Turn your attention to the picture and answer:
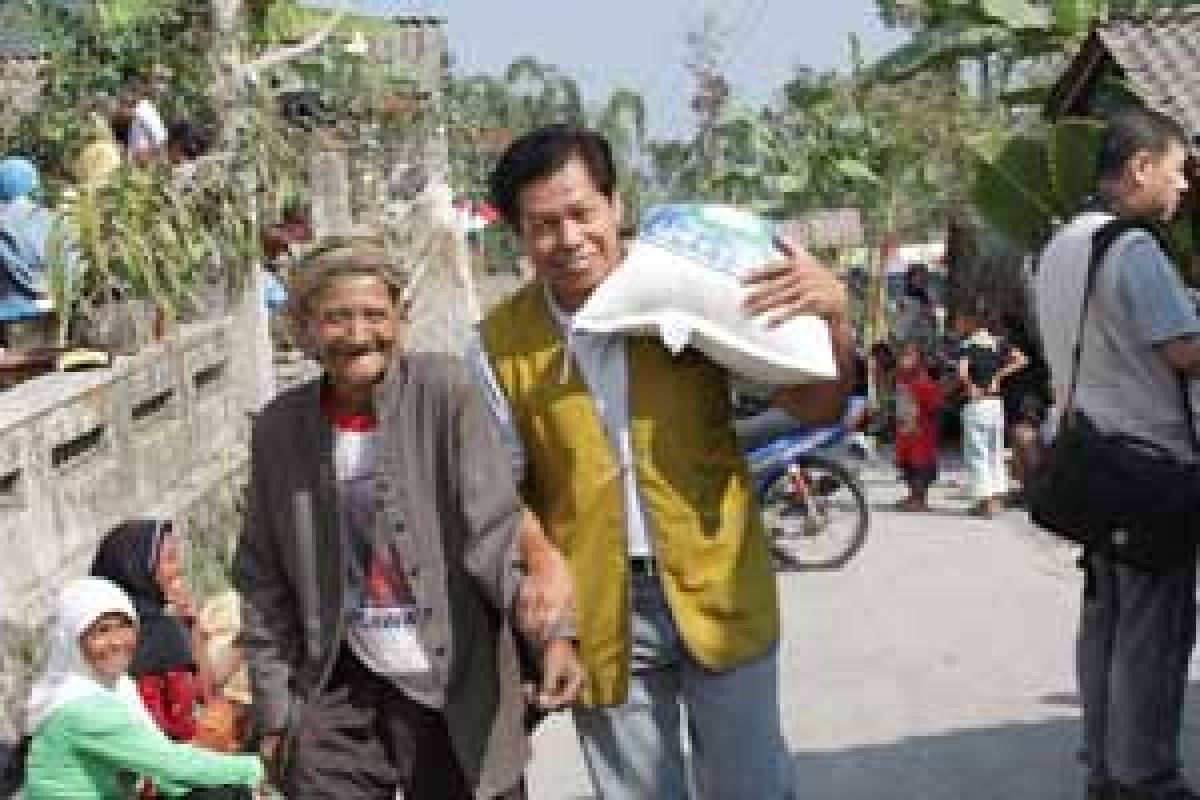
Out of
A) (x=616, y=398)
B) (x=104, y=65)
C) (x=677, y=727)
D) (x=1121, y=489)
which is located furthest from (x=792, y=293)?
(x=104, y=65)

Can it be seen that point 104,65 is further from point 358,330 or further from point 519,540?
point 519,540

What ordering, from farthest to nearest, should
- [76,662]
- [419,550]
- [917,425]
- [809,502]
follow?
[917,425] < [809,502] < [76,662] < [419,550]

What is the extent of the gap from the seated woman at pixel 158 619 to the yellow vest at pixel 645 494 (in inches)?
68.1

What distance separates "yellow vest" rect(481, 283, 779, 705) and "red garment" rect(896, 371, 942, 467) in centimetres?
907

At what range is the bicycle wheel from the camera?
10.6 meters

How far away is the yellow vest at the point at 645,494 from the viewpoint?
3.51 metres

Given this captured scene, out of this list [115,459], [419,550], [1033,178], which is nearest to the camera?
[419,550]

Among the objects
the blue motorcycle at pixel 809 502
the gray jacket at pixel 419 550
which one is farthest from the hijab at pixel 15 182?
the gray jacket at pixel 419 550

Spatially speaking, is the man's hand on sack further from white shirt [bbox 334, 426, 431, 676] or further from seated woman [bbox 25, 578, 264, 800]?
seated woman [bbox 25, 578, 264, 800]

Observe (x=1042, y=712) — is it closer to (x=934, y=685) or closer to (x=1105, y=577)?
(x=934, y=685)

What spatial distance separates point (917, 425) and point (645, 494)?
30.1 feet

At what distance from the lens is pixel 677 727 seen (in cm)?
366

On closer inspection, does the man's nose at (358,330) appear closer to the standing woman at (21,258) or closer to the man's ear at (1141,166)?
the man's ear at (1141,166)

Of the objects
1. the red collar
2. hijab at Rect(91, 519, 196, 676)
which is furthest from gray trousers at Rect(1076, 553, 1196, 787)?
hijab at Rect(91, 519, 196, 676)
